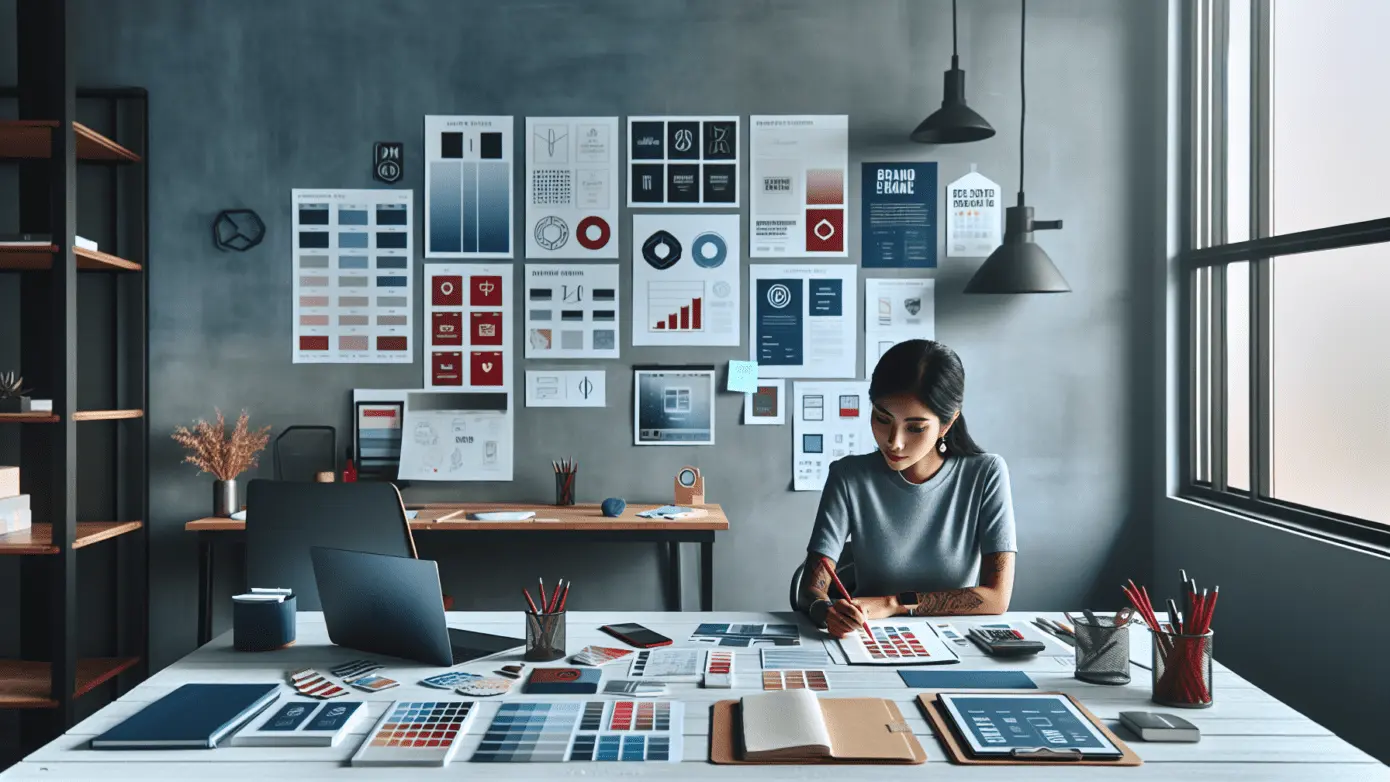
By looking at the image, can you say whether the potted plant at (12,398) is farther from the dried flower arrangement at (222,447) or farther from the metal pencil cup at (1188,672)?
the metal pencil cup at (1188,672)

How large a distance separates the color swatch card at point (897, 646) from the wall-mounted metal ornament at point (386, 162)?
9.22 feet

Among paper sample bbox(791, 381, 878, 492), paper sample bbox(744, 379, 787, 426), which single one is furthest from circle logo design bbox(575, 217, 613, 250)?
paper sample bbox(791, 381, 878, 492)

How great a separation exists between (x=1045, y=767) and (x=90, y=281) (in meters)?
3.94

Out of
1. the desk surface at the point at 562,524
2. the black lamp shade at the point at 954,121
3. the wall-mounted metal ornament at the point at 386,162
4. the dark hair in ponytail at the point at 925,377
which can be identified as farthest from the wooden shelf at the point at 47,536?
the black lamp shade at the point at 954,121

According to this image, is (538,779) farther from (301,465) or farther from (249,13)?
(249,13)

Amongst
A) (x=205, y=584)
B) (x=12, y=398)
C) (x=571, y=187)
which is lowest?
(x=205, y=584)

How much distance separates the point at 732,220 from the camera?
150 inches

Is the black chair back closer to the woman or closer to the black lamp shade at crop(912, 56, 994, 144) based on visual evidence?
the woman

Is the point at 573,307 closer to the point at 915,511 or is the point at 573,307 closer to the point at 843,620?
the point at 915,511

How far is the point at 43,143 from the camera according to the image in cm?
324

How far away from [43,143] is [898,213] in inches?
124

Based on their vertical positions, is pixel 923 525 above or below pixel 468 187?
below

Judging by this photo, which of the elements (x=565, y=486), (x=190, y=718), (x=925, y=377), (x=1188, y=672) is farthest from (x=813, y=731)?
(x=565, y=486)

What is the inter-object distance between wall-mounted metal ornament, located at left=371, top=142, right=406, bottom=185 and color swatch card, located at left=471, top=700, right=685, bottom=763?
2.89m
